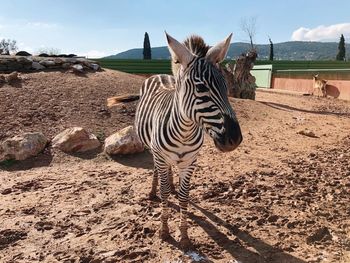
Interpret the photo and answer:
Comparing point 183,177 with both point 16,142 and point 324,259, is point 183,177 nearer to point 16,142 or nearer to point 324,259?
point 324,259

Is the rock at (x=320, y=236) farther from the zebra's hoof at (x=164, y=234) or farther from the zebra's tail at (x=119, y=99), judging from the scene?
the zebra's tail at (x=119, y=99)

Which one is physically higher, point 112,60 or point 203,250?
point 112,60

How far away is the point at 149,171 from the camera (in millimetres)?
6594

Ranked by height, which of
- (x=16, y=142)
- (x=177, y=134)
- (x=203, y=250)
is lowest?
(x=203, y=250)

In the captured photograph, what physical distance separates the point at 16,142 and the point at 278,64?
92.5ft

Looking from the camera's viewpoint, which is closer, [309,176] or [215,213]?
[215,213]

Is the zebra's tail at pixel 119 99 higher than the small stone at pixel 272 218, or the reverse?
the zebra's tail at pixel 119 99

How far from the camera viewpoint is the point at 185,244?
13.2ft

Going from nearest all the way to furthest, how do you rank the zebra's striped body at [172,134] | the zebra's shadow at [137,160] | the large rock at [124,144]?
the zebra's striped body at [172,134] → the zebra's shadow at [137,160] → the large rock at [124,144]

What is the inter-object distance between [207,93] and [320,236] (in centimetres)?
236

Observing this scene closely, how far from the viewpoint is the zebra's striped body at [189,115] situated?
3.11m

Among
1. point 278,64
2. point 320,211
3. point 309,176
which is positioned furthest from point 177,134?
point 278,64

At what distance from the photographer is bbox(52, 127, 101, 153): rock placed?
746 cm

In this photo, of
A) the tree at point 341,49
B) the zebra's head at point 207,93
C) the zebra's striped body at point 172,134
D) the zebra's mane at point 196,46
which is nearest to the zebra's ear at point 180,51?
the zebra's head at point 207,93
